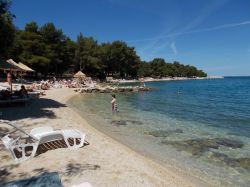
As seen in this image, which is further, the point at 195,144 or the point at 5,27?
the point at 5,27

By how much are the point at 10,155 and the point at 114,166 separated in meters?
3.31

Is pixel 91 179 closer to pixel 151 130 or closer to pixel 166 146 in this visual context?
pixel 166 146

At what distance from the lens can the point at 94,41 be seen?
95000mm

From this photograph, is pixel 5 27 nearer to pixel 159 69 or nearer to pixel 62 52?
pixel 62 52

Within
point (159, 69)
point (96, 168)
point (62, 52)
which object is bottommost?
point (96, 168)

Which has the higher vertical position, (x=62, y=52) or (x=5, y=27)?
(x=62, y=52)

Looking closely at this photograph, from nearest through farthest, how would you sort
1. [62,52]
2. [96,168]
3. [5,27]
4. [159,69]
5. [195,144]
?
[96,168], [195,144], [5,27], [62,52], [159,69]

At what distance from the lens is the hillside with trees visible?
31.9 m

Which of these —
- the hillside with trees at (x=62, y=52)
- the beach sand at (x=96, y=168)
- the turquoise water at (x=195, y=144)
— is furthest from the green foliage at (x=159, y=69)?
the beach sand at (x=96, y=168)

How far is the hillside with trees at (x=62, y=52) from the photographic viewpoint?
105 ft

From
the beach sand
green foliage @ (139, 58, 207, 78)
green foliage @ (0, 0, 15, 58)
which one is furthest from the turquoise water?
green foliage @ (139, 58, 207, 78)

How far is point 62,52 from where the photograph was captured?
223 feet

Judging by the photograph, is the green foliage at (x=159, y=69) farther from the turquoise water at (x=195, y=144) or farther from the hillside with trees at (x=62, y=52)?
the turquoise water at (x=195, y=144)

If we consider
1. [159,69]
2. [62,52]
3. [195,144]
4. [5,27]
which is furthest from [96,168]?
[159,69]
